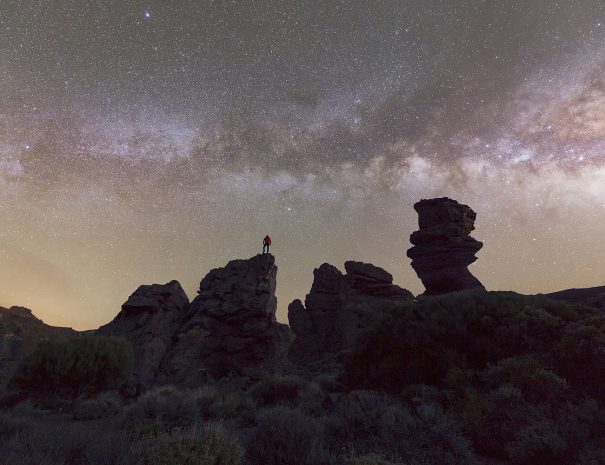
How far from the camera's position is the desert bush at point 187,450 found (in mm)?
4500

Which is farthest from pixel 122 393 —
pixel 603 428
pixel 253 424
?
pixel 603 428

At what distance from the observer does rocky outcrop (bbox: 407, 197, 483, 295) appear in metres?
35.4

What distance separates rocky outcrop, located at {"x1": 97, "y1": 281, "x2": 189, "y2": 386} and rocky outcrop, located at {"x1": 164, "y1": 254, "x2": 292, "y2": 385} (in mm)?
702

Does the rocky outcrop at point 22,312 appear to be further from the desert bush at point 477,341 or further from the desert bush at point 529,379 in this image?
the desert bush at point 529,379

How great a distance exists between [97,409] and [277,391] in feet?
22.6

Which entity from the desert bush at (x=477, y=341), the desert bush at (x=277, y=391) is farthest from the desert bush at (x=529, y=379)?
the desert bush at (x=277, y=391)

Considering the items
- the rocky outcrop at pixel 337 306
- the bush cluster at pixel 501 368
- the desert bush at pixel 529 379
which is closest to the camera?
the bush cluster at pixel 501 368

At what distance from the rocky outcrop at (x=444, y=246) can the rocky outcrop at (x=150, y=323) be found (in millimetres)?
24318

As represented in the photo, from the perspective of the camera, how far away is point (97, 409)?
13.4m

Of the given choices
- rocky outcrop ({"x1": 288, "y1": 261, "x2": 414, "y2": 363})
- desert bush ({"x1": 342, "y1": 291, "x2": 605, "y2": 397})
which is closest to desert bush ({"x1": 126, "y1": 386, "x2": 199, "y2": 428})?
desert bush ({"x1": 342, "y1": 291, "x2": 605, "y2": 397})

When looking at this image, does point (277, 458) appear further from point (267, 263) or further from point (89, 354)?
point (267, 263)

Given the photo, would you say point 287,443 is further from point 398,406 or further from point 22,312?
point 22,312

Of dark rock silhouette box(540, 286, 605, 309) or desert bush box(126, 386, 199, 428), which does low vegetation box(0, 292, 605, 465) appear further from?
dark rock silhouette box(540, 286, 605, 309)

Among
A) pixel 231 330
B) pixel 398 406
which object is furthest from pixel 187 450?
pixel 231 330
